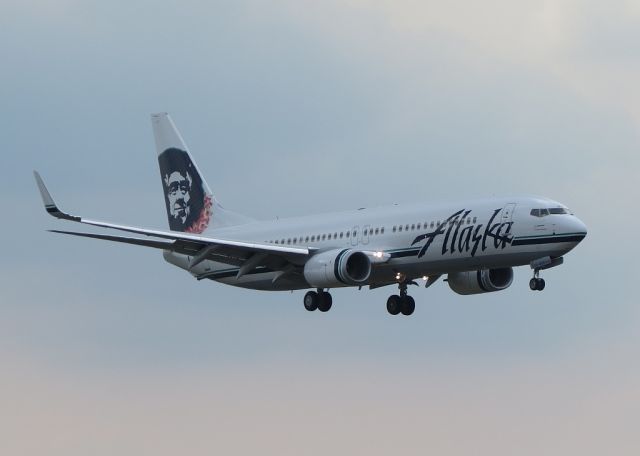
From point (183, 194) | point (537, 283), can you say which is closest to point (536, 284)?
point (537, 283)

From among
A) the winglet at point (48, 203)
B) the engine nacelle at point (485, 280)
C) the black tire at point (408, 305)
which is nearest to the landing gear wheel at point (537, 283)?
the engine nacelle at point (485, 280)

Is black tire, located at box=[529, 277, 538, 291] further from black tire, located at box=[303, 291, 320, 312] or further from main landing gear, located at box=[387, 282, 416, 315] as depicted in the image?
black tire, located at box=[303, 291, 320, 312]

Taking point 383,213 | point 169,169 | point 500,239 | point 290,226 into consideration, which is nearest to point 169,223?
point 169,169

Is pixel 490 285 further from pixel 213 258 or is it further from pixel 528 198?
pixel 213 258

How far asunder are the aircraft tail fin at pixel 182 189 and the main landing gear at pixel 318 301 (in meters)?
10.6

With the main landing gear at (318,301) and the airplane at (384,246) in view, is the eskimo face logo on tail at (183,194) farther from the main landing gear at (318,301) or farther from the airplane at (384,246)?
the main landing gear at (318,301)

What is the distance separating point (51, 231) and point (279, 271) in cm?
1437

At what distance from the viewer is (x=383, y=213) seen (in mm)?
82188

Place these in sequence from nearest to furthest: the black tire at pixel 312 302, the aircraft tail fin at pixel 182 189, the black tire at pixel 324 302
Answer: the black tire at pixel 312 302 → the black tire at pixel 324 302 → the aircraft tail fin at pixel 182 189

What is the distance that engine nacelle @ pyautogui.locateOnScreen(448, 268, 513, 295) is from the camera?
3327 inches

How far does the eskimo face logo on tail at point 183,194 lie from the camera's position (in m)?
96.9

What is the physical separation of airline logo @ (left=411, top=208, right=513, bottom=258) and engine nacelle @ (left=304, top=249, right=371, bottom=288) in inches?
136

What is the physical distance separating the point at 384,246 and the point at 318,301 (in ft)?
18.2

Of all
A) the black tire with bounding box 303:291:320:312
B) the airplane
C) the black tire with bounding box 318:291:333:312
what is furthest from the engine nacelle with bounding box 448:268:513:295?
the black tire with bounding box 303:291:320:312
